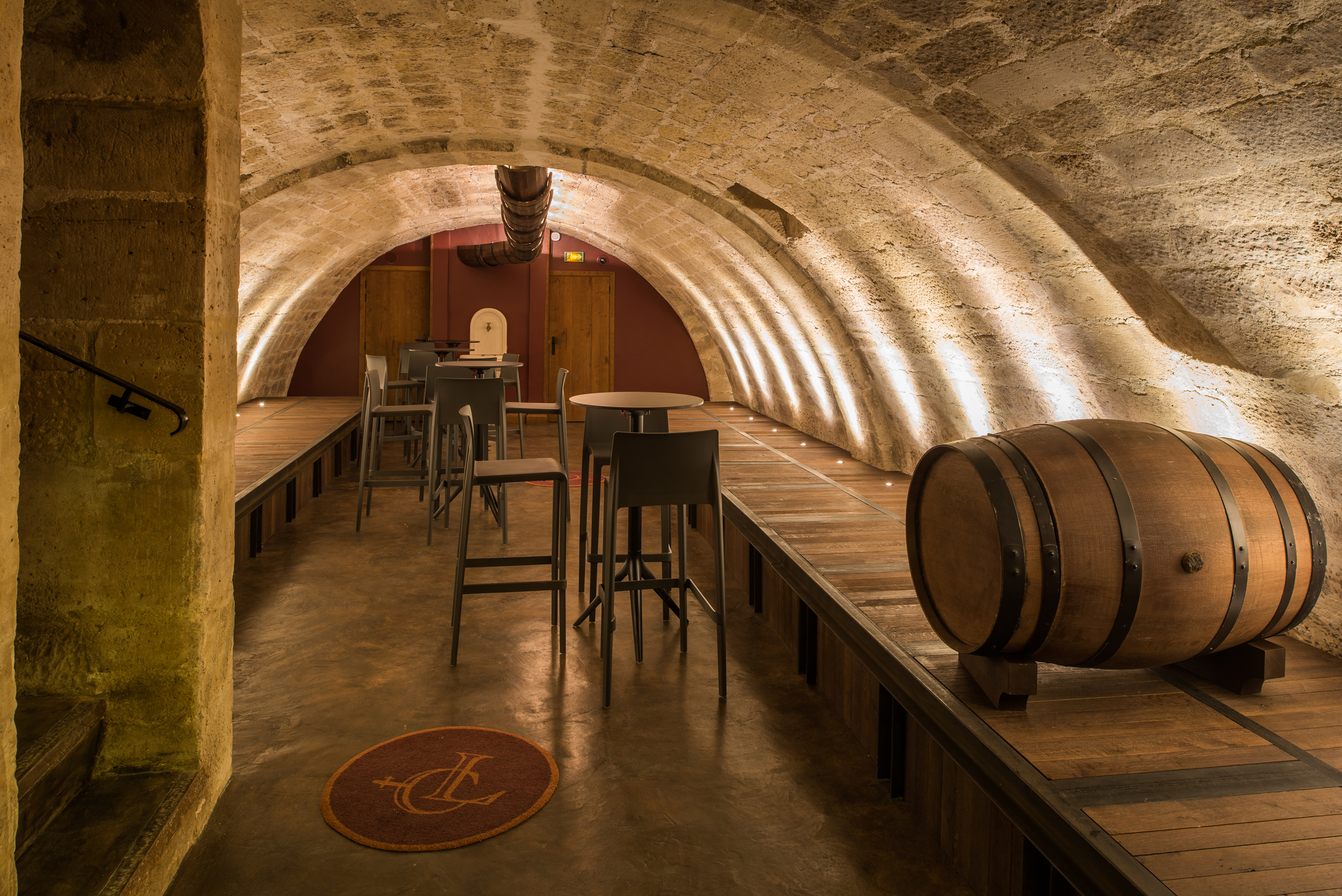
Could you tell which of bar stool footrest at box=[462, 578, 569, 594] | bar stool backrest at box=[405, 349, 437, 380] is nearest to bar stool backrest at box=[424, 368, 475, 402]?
bar stool backrest at box=[405, 349, 437, 380]

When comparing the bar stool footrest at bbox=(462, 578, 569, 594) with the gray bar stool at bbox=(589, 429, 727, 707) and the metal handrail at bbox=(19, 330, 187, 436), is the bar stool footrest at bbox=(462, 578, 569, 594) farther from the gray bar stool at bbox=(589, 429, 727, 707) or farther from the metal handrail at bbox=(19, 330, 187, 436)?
the metal handrail at bbox=(19, 330, 187, 436)

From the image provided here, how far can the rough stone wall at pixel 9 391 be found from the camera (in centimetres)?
143

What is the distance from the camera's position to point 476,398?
17.7 ft

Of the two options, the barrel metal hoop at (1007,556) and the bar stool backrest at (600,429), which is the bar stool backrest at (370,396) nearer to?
the bar stool backrest at (600,429)

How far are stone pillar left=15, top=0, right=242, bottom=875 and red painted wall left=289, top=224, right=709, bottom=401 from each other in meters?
9.44

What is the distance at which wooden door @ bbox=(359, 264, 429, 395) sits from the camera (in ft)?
38.3

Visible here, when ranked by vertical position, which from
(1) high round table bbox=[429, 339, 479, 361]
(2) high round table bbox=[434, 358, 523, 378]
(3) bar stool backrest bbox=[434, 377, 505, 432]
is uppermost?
(1) high round table bbox=[429, 339, 479, 361]

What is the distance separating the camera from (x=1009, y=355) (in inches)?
179

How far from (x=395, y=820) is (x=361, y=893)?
334mm

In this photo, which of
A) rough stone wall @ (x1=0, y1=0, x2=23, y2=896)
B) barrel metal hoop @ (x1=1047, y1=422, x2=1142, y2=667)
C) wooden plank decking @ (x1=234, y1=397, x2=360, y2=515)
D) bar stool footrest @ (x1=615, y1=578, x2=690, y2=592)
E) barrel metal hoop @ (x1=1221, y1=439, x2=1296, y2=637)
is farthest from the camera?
wooden plank decking @ (x1=234, y1=397, x2=360, y2=515)

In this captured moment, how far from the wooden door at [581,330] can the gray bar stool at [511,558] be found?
8.07 meters

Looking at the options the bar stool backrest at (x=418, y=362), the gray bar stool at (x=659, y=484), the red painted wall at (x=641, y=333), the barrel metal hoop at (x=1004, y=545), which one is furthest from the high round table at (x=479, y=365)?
the barrel metal hoop at (x=1004, y=545)

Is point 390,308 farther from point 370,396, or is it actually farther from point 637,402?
point 637,402

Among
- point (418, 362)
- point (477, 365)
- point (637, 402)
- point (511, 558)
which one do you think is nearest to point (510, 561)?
point (511, 558)
